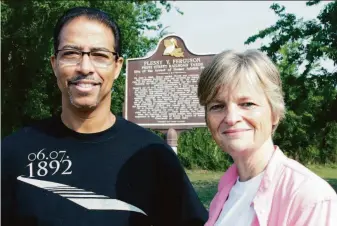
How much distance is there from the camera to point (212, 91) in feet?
6.85

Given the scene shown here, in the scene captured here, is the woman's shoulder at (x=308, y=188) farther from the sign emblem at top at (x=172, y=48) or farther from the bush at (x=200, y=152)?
the bush at (x=200, y=152)

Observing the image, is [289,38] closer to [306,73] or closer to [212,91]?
[306,73]

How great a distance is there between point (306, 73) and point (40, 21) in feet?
30.5

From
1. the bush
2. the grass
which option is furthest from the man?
the bush

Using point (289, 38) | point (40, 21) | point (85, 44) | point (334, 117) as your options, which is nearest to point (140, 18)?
point (40, 21)

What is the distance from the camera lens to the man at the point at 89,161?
2.13 metres

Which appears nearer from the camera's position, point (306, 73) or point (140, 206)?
point (140, 206)

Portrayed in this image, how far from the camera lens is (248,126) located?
2027 mm

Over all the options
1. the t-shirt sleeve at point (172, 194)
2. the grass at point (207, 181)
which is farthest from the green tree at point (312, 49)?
the t-shirt sleeve at point (172, 194)

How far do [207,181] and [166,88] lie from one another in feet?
21.5

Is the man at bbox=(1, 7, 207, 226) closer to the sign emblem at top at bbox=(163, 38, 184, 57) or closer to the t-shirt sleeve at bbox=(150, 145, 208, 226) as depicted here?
the t-shirt sleeve at bbox=(150, 145, 208, 226)

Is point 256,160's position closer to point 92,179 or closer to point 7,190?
point 92,179

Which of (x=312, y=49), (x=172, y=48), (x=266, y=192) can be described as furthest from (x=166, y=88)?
(x=266, y=192)

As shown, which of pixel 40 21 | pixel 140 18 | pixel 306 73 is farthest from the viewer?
pixel 140 18
